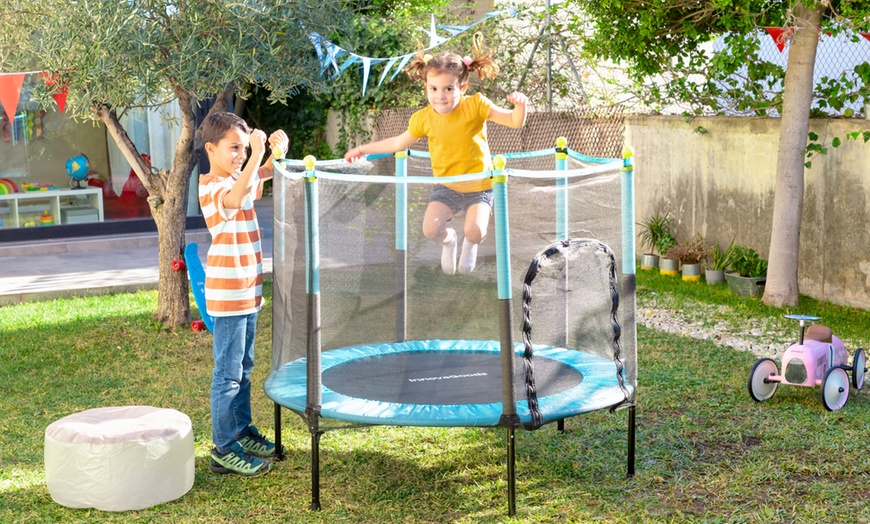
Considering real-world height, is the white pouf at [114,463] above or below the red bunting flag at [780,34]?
below

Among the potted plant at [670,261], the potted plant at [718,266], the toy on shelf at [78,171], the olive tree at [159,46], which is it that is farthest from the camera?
the toy on shelf at [78,171]

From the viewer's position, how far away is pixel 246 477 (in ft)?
13.5

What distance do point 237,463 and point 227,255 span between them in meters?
0.86

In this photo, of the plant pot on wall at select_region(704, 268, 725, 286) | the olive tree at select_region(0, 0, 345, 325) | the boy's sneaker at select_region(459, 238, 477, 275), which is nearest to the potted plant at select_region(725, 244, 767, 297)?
the plant pot on wall at select_region(704, 268, 725, 286)

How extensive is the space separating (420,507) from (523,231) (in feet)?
3.70

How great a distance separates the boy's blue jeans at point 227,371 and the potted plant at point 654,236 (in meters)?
5.30

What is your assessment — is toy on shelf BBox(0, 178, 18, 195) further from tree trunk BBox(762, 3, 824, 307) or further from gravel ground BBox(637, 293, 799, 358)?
tree trunk BBox(762, 3, 824, 307)

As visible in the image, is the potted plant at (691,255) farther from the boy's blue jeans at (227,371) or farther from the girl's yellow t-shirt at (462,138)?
the boy's blue jeans at (227,371)

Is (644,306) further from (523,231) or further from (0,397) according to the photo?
(0,397)

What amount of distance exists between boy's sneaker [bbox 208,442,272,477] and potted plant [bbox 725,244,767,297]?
4629 millimetres

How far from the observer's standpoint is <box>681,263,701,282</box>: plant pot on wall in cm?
823

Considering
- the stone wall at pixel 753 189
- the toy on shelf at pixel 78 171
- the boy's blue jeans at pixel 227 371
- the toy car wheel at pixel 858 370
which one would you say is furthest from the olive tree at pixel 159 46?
the toy on shelf at pixel 78 171

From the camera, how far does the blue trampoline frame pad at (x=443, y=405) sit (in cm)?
369

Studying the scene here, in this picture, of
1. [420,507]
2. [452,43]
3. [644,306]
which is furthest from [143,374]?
[452,43]
